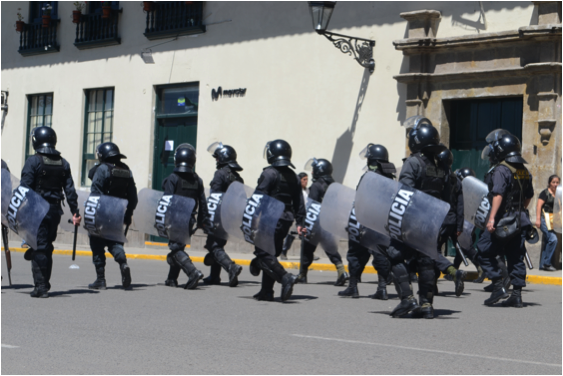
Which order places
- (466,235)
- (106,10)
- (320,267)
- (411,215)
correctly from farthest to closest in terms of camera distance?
(106,10)
(320,267)
(466,235)
(411,215)

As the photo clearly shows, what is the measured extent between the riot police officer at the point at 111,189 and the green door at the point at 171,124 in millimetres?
9354

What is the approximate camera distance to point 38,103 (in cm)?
2308

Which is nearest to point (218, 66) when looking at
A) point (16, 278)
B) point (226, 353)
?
point (16, 278)

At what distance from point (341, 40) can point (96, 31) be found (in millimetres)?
7956

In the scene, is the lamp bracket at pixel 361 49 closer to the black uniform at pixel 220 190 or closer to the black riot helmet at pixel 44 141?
the black uniform at pixel 220 190

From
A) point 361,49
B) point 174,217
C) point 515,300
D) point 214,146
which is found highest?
point 361,49

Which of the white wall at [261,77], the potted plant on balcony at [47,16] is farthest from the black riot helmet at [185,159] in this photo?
the potted plant on balcony at [47,16]

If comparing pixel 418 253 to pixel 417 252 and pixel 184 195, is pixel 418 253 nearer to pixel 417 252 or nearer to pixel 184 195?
pixel 417 252

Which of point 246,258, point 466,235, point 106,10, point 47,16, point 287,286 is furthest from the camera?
point 47,16

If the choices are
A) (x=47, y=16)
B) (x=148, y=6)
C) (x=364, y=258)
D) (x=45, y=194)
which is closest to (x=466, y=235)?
(x=364, y=258)

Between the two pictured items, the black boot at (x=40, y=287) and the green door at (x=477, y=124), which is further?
the green door at (x=477, y=124)

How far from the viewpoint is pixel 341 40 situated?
16.2 meters

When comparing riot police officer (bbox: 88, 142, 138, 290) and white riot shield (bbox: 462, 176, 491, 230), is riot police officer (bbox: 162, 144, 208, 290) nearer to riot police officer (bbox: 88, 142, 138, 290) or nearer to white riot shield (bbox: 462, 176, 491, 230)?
riot police officer (bbox: 88, 142, 138, 290)

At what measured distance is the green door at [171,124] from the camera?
19578 mm
